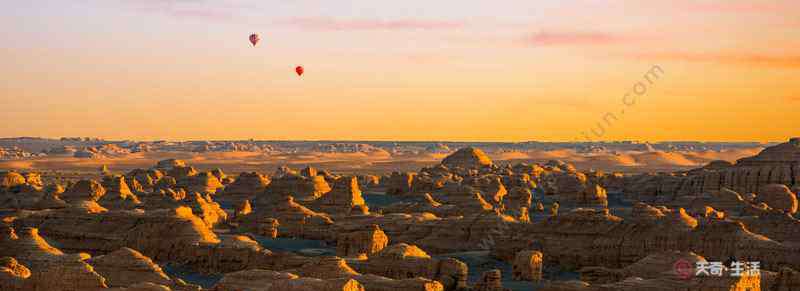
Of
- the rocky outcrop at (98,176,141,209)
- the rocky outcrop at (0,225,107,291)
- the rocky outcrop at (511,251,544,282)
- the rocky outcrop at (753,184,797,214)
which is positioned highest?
the rocky outcrop at (753,184,797,214)

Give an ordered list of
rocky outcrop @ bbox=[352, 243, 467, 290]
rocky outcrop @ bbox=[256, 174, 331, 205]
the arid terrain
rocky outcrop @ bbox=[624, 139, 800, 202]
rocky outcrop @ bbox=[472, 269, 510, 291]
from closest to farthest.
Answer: the arid terrain, rocky outcrop @ bbox=[472, 269, 510, 291], rocky outcrop @ bbox=[352, 243, 467, 290], rocky outcrop @ bbox=[624, 139, 800, 202], rocky outcrop @ bbox=[256, 174, 331, 205]

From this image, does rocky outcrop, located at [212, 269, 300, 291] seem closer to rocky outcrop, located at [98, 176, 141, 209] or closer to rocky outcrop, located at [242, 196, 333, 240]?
rocky outcrop, located at [242, 196, 333, 240]

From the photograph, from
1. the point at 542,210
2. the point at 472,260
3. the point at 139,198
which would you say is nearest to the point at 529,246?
the point at 472,260

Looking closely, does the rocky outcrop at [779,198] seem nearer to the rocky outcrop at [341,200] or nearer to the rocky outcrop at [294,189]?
the rocky outcrop at [341,200]

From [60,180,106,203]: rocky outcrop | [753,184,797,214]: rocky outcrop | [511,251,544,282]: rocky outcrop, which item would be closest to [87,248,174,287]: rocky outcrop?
[511,251,544,282]: rocky outcrop

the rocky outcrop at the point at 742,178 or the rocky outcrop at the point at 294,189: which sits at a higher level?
the rocky outcrop at the point at 742,178

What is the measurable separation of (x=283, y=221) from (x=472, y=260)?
1352 inches

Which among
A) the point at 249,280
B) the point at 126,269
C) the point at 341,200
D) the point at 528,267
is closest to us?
the point at 249,280

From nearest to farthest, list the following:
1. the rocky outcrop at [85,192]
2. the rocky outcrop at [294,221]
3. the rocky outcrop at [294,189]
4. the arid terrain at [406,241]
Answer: the arid terrain at [406,241]
the rocky outcrop at [294,221]
the rocky outcrop at [85,192]
the rocky outcrop at [294,189]

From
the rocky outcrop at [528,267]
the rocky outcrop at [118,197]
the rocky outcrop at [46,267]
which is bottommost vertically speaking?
the rocky outcrop at [528,267]

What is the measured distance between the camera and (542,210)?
160250mm

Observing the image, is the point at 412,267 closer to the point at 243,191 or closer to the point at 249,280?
the point at 249,280

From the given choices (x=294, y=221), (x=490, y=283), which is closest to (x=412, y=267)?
(x=490, y=283)

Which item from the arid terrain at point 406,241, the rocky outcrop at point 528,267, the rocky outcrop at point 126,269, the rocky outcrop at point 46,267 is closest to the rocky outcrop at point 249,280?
the arid terrain at point 406,241
